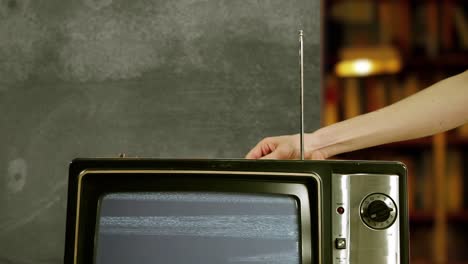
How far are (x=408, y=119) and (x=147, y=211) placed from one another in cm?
58

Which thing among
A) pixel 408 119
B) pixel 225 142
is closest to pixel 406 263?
pixel 408 119

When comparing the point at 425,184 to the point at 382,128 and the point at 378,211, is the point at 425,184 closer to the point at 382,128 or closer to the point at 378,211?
the point at 382,128

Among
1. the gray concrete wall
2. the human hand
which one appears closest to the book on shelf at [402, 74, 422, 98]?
the gray concrete wall

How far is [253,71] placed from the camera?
142cm

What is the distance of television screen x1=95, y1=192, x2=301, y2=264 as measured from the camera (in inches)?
36.9

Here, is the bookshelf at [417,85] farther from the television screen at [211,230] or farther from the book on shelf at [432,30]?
the television screen at [211,230]

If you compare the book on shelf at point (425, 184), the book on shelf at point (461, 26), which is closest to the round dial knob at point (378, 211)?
the book on shelf at point (425, 184)

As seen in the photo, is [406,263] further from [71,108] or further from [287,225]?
[71,108]

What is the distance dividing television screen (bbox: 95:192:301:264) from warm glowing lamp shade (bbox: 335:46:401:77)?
1.76 meters

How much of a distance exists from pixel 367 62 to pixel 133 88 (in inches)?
56.5

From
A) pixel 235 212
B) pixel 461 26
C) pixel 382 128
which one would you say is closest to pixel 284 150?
pixel 382 128

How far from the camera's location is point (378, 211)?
916 millimetres

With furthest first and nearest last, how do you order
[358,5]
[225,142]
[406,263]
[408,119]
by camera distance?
[358,5], [225,142], [408,119], [406,263]

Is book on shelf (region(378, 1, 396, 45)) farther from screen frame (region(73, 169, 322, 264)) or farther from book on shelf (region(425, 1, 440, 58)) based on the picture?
screen frame (region(73, 169, 322, 264))
